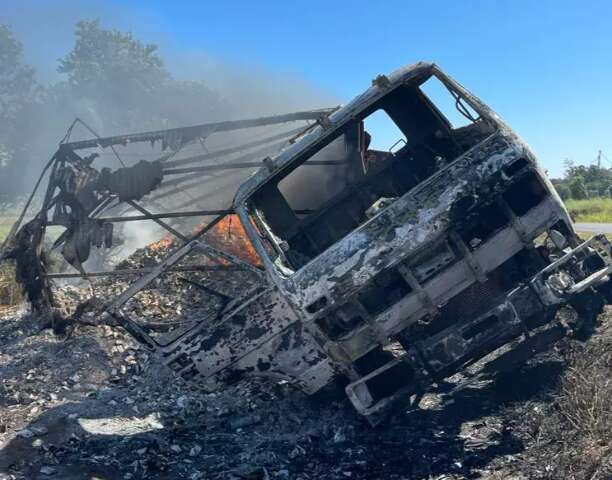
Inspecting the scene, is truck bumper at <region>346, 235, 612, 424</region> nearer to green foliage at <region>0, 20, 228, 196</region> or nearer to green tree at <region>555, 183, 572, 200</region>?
green tree at <region>555, 183, 572, 200</region>

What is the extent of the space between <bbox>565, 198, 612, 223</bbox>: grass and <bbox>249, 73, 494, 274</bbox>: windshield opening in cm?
1851

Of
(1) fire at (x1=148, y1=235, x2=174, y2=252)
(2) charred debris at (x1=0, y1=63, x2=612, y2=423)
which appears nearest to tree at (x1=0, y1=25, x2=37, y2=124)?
(1) fire at (x1=148, y1=235, x2=174, y2=252)

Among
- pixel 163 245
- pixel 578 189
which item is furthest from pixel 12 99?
pixel 578 189

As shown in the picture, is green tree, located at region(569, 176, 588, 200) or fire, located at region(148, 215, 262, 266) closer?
fire, located at region(148, 215, 262, 266)

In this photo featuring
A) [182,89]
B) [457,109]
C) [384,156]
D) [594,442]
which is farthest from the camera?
[182,89]

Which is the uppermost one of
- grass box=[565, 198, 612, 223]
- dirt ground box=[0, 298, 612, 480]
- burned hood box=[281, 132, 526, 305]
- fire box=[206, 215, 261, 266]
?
fire box=[206, 215, 261, 266]

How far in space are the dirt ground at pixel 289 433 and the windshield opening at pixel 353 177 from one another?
1.39 metres

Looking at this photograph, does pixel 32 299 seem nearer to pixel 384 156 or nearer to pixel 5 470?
pixel 5 470

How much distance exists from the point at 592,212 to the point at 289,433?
76.3 feet

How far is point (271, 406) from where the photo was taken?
5184mm

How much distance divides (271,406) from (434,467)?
192 centimetres

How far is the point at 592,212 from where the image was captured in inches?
950

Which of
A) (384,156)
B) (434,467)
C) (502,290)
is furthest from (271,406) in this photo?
(384,156)

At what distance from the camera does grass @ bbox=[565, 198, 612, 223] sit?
71.3 feet
